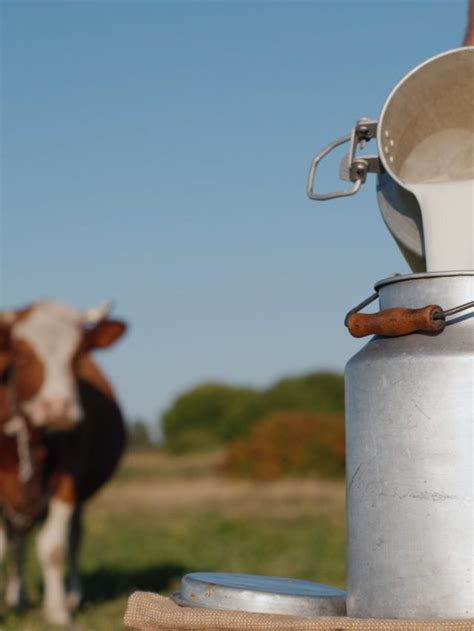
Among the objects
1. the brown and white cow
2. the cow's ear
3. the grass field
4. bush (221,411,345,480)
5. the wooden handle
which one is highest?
the wooden handle

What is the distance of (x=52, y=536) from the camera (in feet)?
19.5

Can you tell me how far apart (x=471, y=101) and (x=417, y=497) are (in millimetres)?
761

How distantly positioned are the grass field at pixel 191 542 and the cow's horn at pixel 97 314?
1524mm

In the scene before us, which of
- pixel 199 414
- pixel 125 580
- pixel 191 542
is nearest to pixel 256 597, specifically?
pixel 125 580

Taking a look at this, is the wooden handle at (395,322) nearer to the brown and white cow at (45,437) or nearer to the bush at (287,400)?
the brown and white cow at (45,437)

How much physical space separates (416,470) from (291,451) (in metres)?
21.4

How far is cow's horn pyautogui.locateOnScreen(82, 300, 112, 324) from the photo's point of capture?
657 cm

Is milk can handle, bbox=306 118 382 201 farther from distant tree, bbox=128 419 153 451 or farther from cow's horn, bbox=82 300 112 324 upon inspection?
distant tree, bbox=128 419 153 451

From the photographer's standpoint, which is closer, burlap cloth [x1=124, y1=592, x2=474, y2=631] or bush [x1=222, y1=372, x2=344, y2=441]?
burlap cloth [x1=124, y1=592, x2=474, y2=631]

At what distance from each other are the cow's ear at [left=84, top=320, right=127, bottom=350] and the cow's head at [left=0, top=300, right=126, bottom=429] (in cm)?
1

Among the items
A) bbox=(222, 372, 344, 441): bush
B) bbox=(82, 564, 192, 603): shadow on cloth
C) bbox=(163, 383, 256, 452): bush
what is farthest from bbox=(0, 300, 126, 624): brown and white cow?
bbox=(163, 383, 256, 452): bush

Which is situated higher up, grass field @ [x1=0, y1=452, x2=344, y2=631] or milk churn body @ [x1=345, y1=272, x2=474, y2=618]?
milk churn body @ [x1=345, y1=272, x2=474, y2=618]

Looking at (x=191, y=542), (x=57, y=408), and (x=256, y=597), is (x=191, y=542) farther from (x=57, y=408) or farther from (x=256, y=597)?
(x=256, y=597)

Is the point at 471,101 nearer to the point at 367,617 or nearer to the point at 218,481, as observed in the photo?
the point at 367,617
